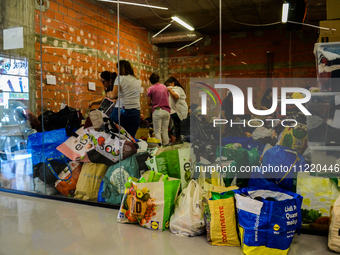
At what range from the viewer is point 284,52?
230cm

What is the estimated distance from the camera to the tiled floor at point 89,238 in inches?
82.9

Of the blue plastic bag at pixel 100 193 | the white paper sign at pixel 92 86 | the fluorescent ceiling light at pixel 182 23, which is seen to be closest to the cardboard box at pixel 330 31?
the fluorescent ceiling light at pixel 182 23

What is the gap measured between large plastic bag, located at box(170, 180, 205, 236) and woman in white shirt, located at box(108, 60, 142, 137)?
94 cm

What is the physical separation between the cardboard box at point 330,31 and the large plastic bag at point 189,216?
152 centimetres

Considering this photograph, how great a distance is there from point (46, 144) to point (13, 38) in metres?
1.34

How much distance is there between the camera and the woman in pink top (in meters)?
2.75

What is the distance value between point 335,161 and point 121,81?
2028 millimetres

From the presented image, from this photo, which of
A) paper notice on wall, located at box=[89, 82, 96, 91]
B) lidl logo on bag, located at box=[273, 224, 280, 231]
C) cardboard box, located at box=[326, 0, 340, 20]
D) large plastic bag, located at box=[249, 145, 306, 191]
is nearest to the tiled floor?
lidl logo on bag, located at box=[273, 224, 280, 231]

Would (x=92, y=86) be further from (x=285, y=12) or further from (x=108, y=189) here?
(x=285, y=12)

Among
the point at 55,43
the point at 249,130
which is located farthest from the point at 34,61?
the point at 249,130

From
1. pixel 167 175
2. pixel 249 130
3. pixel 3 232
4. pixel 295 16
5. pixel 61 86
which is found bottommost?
pixel 3 232

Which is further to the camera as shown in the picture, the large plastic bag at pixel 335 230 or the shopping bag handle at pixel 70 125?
the shopping bag handle at pixel 70 125

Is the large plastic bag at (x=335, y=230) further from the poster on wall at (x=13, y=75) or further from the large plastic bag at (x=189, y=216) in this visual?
the poster on wall at (x=13, y=75)

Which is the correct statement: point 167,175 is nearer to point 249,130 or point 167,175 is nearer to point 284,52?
point 249,130
